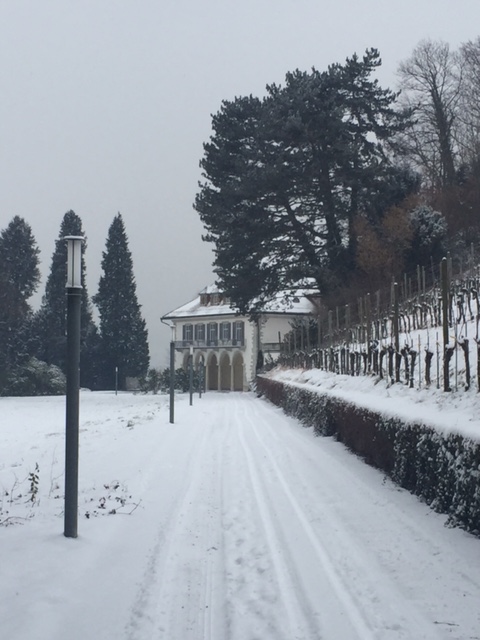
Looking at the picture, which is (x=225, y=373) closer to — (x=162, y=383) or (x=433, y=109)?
(x=162, y=383)

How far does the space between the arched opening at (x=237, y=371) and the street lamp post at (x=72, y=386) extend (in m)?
61.7

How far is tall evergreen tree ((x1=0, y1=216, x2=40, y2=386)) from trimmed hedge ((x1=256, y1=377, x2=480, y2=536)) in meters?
42.7

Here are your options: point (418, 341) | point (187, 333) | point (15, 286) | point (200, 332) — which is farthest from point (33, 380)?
point (418, 341)

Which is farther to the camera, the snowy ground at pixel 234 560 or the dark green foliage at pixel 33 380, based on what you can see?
the dark green foliage at pixel 33 380

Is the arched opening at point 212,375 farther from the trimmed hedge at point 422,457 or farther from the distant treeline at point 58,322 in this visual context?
the trimmed hedge at point 422,457

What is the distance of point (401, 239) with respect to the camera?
31203 mm

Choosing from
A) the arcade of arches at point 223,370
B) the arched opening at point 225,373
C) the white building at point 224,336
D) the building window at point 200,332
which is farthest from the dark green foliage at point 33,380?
the arched opening at point 225,373

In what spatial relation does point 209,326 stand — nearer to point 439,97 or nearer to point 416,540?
point 439,97

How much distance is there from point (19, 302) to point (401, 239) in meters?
30.5

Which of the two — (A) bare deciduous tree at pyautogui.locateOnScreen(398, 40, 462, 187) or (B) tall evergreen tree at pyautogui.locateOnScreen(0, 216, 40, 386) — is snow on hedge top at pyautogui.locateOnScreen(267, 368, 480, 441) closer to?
(A) bare deciduous tree at pyautogui.locateOnScreen(398, 40, 462, 187)

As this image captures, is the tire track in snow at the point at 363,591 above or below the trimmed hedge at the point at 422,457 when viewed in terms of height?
below

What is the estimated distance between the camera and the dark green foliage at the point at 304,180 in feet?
105

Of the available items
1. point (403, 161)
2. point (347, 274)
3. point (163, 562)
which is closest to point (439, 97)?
point (403, 161)

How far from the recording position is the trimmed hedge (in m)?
6.10
